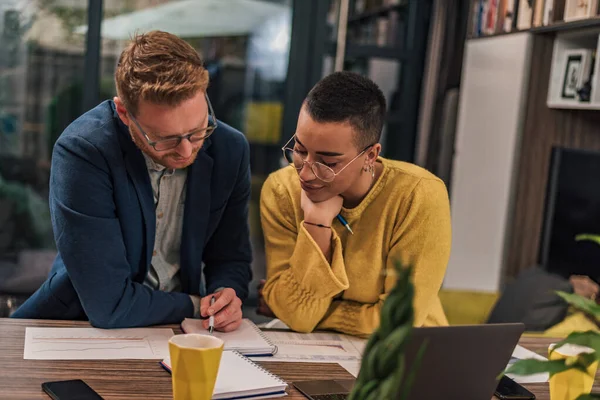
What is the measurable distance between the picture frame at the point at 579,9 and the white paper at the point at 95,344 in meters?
2.55

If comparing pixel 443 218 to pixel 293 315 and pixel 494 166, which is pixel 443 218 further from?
pixel 494 166

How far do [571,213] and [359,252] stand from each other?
2036mm

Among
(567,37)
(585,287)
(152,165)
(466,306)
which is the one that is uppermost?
(567,37)

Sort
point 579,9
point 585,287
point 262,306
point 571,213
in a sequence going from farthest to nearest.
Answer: point 571,213 → point 579,9 → point 585,287 → point 262,306

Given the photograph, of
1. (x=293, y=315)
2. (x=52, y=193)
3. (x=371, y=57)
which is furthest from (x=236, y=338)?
(x=371, y=57)

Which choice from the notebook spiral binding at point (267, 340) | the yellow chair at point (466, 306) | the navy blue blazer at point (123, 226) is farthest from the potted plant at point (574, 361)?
the yellow chair at point (466, 306)

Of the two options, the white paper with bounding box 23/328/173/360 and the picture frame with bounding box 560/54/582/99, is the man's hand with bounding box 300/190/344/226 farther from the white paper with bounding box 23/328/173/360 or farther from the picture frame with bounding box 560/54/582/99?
the picture frame with bounding box 560/54/582/99

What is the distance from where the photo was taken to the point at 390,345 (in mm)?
762

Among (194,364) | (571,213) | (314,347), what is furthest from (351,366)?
(571,213)

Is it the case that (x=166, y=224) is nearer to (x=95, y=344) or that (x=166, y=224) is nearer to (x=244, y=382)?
(x=95, y=344)

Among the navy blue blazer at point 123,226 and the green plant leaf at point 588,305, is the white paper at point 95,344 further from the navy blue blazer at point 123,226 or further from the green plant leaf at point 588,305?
the green plant leaf at point 588,305

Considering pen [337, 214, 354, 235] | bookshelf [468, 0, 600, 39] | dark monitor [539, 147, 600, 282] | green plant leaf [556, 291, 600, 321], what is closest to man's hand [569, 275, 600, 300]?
dark monitor [539, 147, 600, 282]

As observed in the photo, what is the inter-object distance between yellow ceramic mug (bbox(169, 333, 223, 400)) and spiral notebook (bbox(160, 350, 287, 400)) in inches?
4.5

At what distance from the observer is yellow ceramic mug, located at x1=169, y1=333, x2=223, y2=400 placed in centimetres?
113
